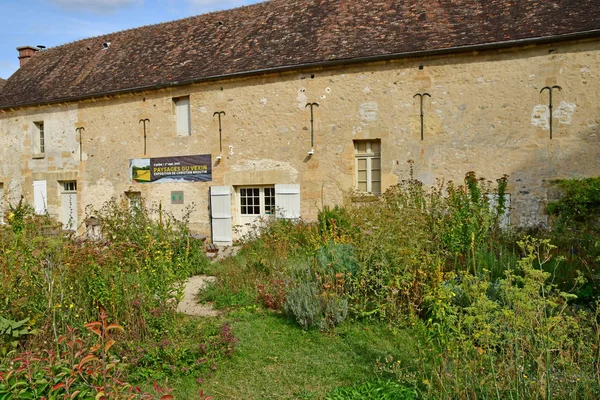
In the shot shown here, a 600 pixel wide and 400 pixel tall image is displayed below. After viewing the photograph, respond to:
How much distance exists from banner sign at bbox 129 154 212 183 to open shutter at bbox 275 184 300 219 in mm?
2154

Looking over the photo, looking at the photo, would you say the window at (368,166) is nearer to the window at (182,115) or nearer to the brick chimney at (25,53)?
the window at (182,115)

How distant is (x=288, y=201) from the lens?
11.5 meters

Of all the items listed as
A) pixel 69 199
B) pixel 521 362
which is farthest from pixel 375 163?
pixel 69 199

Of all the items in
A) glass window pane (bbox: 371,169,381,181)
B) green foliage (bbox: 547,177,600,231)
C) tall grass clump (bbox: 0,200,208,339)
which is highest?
glass window pane (bbox: 371,169,381,181)

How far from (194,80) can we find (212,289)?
7.30 m

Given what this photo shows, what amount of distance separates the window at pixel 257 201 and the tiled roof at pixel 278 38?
3.07 meters

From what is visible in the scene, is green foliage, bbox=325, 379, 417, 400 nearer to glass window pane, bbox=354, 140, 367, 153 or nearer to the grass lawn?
the grass lawn

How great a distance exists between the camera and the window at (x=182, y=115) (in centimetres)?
1280

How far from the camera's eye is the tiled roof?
9.95 metres

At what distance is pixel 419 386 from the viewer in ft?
11.6

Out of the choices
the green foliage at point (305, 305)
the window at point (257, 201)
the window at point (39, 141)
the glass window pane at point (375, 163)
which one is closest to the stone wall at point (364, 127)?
the glass window pane at point (375, 163)

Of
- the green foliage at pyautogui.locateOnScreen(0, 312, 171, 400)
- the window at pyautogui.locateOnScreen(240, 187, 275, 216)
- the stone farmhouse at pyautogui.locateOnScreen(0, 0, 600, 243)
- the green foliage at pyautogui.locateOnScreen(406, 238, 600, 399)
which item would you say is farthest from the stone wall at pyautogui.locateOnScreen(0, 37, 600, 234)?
the green foliage at pyautogui.locateOnScreen(0, 312, 171, 400)

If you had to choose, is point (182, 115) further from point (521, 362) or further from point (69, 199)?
point (521, 362)

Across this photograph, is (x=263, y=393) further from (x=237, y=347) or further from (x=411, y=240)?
(x=411, y=240)
